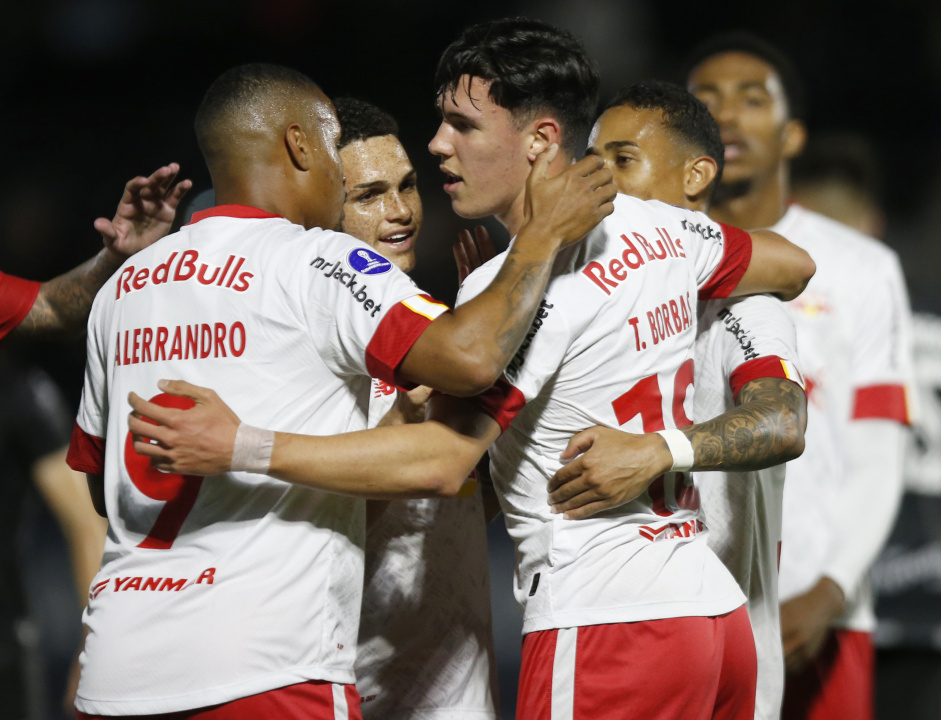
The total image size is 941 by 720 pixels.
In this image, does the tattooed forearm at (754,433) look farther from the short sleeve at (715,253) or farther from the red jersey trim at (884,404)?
the red jersey trim at (884,404)

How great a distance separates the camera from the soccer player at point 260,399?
2.12 metres

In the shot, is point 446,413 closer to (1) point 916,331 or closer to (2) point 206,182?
(1) point 916,331

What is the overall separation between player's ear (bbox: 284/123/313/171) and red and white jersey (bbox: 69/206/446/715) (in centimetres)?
21

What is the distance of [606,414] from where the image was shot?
8.08 ft

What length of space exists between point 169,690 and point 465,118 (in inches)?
61.3

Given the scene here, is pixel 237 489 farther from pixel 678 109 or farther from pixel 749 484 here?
pixel 678 109

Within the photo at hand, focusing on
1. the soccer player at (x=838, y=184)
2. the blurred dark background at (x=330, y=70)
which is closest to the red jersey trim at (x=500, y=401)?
the soccer player at (x=838, y=184)

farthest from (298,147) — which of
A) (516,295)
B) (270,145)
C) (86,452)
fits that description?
(86,452)

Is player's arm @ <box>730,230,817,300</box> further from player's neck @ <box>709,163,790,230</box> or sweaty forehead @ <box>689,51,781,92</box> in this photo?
sweaty forehead @ <box>689,51,781,92</box>

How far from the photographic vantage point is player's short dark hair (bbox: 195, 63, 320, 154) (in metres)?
2.48

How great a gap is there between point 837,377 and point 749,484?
4.89 feet

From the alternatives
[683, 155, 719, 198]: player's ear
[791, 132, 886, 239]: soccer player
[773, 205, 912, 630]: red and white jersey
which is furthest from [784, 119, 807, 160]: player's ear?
[683, 155, 719, 198]: player's ear

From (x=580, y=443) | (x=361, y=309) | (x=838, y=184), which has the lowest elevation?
(x=838, y=184)

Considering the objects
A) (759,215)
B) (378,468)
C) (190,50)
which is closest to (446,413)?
(378,468)
